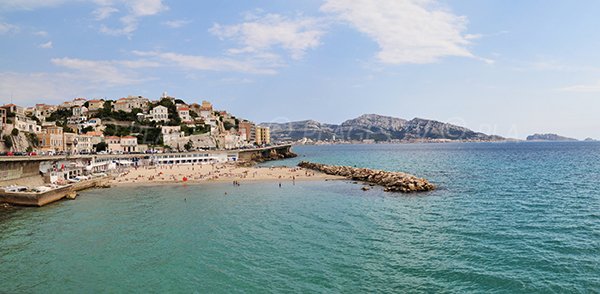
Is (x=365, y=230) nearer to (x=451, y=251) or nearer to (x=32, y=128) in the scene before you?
(x=451, y=251)

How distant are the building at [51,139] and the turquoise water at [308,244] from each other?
40275 millimetres

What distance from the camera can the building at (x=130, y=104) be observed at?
113312 millimetres

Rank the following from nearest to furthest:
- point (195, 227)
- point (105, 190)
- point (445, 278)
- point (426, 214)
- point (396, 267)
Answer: point (445, 278)
point (396, 267)
point (195, 227)
point (426, 214)
point (105, 190)

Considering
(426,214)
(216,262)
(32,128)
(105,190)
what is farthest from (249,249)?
(32,128)

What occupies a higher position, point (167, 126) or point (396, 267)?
point (167, 126)

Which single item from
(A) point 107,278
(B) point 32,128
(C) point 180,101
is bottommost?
(A) point 107,278

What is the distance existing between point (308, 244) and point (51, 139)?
6522 cm

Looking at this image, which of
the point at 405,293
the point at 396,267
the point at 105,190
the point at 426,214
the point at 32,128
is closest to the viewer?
the point at 405,293

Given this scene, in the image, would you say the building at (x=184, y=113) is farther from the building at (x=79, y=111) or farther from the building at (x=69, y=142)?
the building at (x=69, y=142)

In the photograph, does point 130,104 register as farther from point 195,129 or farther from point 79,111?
point 195,129

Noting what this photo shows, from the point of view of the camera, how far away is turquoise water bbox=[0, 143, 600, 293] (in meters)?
14.8

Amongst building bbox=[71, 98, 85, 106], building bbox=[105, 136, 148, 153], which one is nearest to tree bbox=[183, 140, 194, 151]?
building bbox=[105, 136, 148, 153]

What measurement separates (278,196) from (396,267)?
805 inches

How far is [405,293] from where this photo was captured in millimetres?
13500
